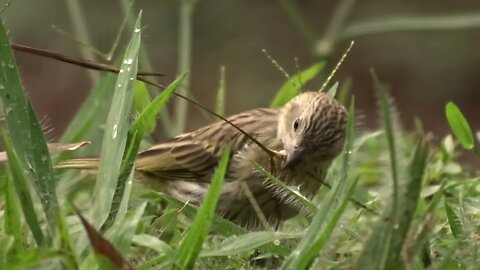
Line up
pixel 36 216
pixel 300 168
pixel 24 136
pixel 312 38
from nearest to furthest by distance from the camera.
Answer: pixel 36 216 < pixel 24 136 < pixel 300 168 < pixel 312 38

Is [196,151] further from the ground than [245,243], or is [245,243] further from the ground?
[245,243]

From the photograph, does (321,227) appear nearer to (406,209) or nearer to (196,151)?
(406,209)

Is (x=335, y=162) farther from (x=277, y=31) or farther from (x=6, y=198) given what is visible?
(x=277, y=31)

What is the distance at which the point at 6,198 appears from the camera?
12.1 feet

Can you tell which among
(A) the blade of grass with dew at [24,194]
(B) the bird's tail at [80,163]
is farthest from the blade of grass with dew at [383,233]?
(B) the bird's tail at [80,163]

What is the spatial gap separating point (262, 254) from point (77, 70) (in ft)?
33.7

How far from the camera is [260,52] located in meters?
13.2

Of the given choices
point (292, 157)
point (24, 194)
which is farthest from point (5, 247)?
point (292, 157)

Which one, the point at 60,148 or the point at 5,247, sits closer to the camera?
the point at 5,247

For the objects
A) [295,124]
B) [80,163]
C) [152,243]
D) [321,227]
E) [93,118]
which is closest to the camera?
[321,227]

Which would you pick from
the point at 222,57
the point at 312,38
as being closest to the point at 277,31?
the point at 222,57

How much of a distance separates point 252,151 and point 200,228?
1.80m

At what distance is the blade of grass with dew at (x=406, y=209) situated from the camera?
321 cm

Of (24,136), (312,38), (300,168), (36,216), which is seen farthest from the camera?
(312,38)
